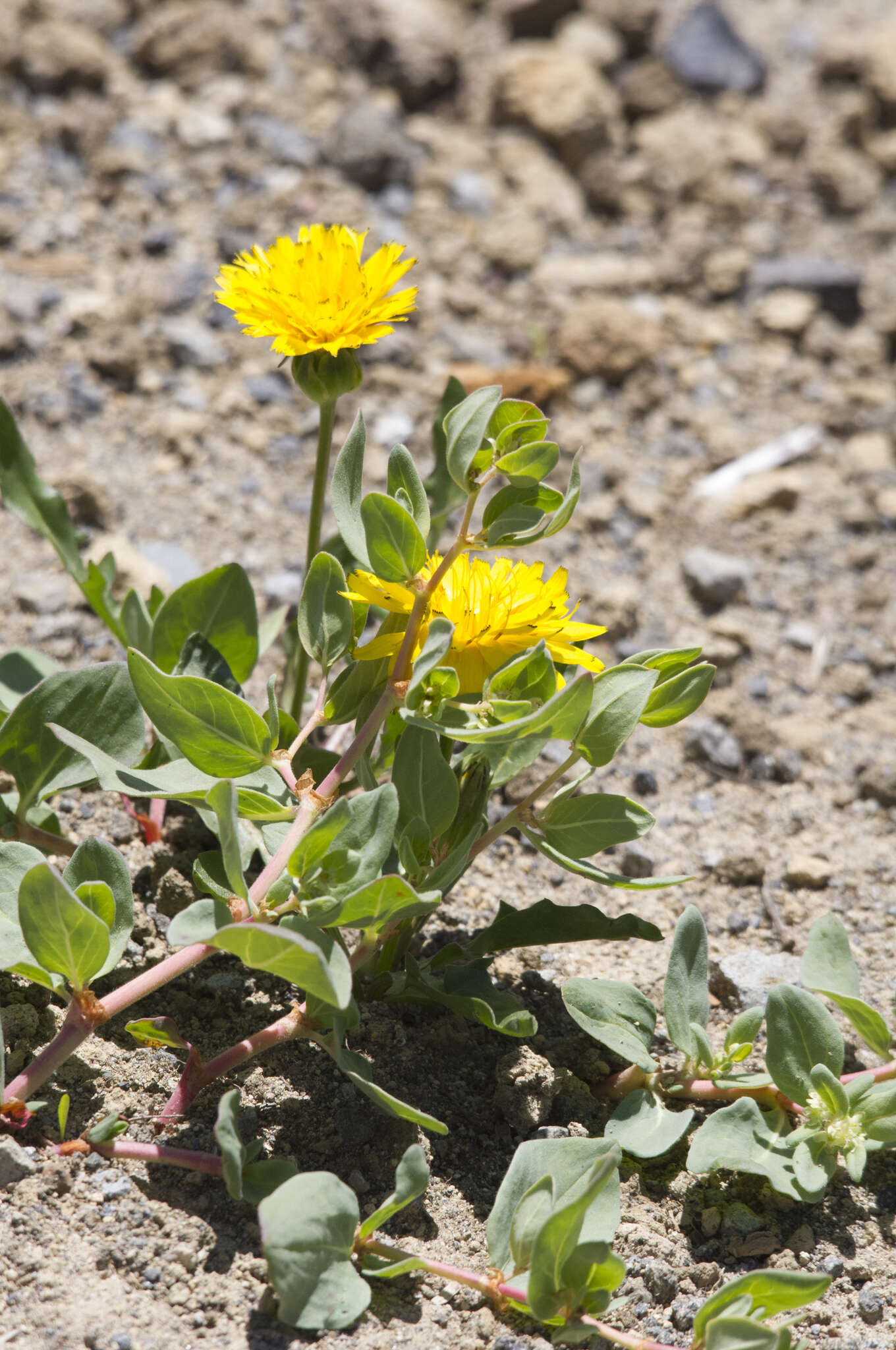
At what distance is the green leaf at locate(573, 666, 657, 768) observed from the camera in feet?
6.59

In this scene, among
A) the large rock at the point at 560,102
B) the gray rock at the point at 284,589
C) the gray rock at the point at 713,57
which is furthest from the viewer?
the gray rock at the point at 713,57

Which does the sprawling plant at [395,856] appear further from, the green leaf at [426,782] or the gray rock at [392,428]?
the gray rock at [392,428]

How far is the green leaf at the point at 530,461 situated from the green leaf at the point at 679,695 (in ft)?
1.52

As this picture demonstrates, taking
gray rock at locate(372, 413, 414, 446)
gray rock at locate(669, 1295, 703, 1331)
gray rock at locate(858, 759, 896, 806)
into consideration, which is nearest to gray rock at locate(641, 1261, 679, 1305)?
gray rock at locate(669, 1295, 703, 1331)

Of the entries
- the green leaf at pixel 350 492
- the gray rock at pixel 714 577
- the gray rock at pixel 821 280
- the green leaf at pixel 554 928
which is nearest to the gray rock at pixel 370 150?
the gray rock at pixel 821 280

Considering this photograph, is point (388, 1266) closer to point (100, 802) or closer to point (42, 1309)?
point (42, 1309)

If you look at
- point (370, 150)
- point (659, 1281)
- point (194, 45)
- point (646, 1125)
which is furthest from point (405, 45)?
point (659, 1281)

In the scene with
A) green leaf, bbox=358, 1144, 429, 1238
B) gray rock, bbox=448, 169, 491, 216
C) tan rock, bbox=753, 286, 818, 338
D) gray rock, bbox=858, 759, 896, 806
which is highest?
gray rock, bbox=448, 169, 491, 216

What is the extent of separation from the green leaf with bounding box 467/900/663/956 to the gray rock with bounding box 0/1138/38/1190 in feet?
2.74

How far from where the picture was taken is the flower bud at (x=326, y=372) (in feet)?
7.38

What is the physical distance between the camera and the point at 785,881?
2.87 meters

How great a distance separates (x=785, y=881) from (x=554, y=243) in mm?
2693

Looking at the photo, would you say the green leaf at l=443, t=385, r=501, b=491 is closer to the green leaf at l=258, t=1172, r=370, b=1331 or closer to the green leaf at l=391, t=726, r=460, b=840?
the green leaf at l=391, t=726, r=460, b=840

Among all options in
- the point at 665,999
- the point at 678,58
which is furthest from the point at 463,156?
the point at 665,999
